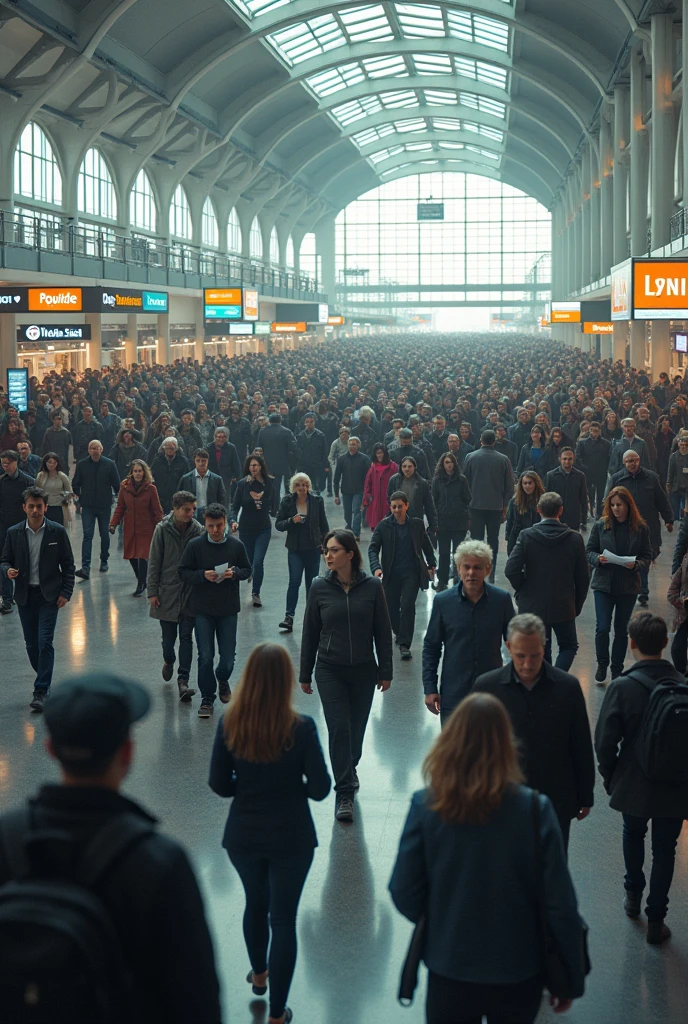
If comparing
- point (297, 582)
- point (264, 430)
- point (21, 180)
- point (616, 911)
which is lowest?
point (616, 911)

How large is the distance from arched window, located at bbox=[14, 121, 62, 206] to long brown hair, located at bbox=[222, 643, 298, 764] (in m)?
33.0

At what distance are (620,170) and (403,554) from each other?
3075cm

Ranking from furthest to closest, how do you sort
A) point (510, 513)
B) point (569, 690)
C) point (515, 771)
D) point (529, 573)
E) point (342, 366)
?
point (342, 366)
point (510, 513)
point (529, 573)
point (569, 690)
point (515, 771)

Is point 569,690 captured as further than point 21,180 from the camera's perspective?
No

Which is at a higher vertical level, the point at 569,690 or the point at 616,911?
the point at 569,690

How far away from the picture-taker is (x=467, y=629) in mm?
5820

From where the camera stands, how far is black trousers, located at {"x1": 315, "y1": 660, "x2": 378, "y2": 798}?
628 centimetres

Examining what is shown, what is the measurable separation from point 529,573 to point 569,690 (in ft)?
10.1

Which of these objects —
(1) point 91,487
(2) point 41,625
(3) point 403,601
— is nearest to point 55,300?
(1) point 91,487

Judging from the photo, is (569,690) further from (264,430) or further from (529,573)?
(264,430)

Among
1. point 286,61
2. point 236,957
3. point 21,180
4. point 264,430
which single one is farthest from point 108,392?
point 286,61

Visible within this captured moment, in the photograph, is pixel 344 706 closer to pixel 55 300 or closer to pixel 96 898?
pixel 96 898

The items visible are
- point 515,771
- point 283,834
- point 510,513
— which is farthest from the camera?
point 510,513

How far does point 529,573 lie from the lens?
761 cm
